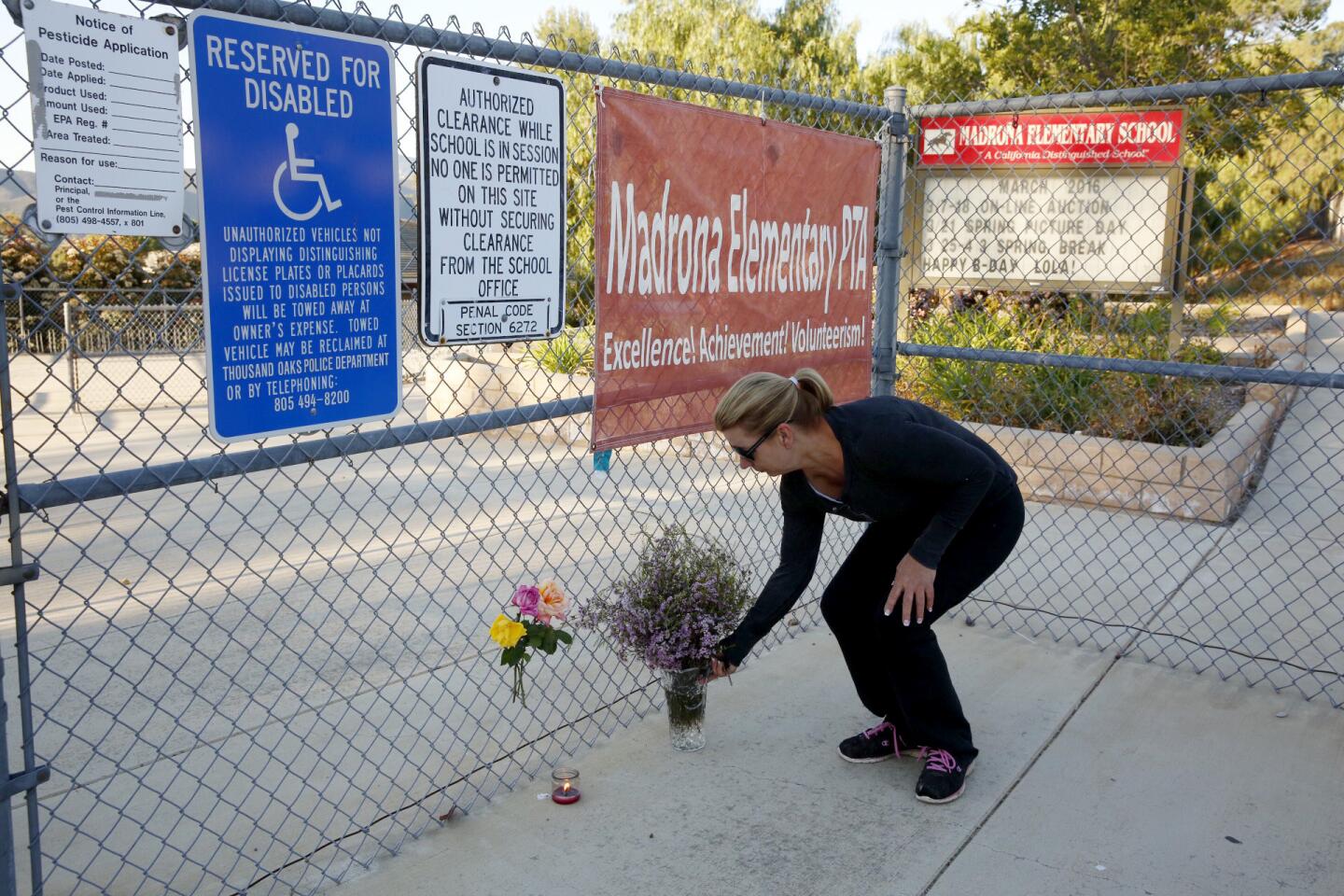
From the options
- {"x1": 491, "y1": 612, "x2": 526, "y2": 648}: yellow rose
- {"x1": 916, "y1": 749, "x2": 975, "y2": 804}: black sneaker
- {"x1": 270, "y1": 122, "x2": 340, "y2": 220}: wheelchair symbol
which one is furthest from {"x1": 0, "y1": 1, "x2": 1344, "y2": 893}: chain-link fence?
{"x1": 916, "y1": 749, "x2": 975, "y2": 804}: black sneaker

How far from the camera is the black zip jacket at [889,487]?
10.6 feet

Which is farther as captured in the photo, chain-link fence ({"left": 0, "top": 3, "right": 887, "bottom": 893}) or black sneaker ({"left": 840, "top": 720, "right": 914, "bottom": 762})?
black sneaker ({"left": 840, "top": 720, "right": 914, "bottom": 762})

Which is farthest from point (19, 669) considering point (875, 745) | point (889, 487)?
point (875, 745)

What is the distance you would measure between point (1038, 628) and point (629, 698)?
1.98m

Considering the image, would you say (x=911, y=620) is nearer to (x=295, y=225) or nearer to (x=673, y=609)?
(x=673, y=609)

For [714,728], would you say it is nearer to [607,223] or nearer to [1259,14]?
[607,223]

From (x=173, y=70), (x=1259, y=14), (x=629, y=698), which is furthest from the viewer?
(x=1259, y=14)

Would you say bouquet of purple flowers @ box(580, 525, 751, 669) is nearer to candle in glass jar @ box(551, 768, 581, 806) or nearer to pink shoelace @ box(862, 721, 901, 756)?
candle in glass jar @ box(551, 768, 581, 806)

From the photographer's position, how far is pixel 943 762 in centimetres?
361

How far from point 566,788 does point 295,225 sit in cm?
190

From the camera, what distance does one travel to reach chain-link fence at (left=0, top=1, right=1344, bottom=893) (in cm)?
320

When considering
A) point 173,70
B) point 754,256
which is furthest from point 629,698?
point 173,70

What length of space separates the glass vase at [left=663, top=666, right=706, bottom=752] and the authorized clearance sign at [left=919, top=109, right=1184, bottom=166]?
2.87 m

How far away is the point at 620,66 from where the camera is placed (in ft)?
11.5
